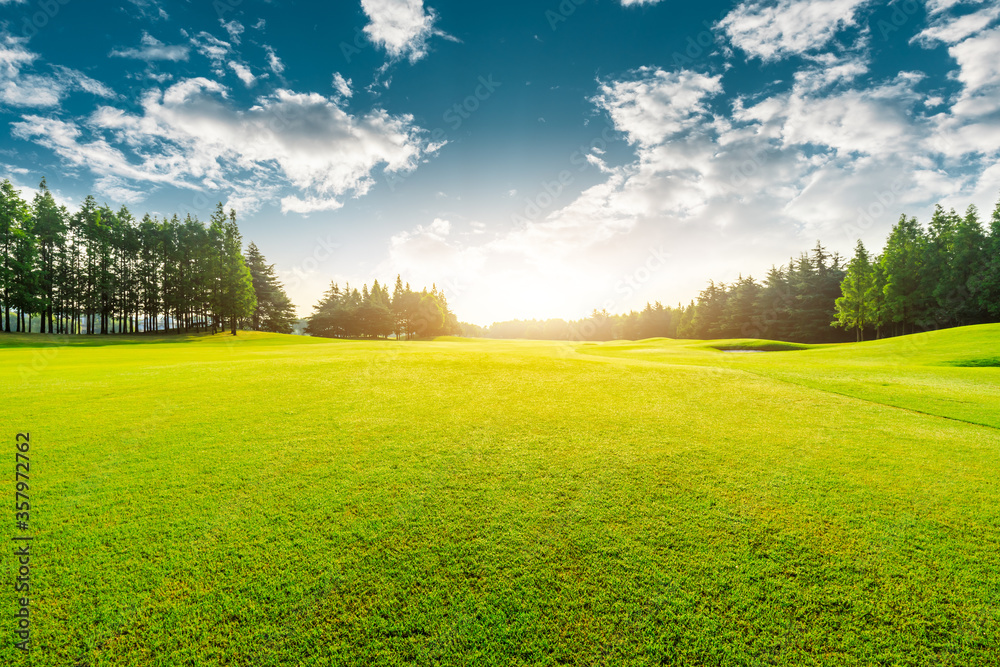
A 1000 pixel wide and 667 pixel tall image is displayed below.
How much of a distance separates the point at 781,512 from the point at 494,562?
138 inches

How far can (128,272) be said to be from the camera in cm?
5181

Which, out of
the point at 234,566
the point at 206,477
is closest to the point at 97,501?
the point at 206,477

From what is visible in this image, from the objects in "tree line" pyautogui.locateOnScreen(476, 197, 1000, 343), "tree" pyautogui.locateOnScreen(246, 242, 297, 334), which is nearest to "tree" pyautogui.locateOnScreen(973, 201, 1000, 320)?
"tree line" pyautogui.locateOnScreen(476, 197, 1000, 343)

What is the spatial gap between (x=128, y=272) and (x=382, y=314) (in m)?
37.4

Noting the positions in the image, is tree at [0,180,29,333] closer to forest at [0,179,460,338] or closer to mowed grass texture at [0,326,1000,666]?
forest at [0,179,460,338]

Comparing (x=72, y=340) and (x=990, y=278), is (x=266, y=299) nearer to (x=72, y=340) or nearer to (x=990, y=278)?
(x=72, y=340)

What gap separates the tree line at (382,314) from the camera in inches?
2908

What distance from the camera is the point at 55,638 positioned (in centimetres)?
265

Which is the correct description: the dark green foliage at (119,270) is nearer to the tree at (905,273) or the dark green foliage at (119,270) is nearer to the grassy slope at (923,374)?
the grassy slope at (923,374)

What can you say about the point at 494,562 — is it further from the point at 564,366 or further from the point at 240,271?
the point at 240,271

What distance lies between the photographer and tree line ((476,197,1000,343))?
1650 inches

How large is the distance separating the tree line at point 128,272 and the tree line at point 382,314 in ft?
75.4

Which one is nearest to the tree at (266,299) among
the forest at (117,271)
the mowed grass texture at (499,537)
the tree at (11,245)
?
the forest at (117,271)

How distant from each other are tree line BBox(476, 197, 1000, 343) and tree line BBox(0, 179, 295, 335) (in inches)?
3392
